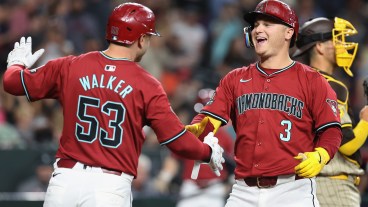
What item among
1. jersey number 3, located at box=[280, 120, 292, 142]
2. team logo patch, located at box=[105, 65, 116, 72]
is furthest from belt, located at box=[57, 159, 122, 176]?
A: jersey number 3, located at box=[280, 120, 292, 142]

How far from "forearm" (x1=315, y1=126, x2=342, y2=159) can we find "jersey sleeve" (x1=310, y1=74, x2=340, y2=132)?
35 mm

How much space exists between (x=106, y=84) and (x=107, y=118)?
0.21 meters

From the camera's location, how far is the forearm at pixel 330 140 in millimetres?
5441

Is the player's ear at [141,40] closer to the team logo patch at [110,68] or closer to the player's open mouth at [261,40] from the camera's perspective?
the team logo patch at [110,68]

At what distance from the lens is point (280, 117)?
221 inches

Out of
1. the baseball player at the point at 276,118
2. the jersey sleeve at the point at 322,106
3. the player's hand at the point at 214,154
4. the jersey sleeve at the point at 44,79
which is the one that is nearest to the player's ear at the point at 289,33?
the baseball player at the point at 276,118

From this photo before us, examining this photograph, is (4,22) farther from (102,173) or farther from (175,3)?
(102,173)

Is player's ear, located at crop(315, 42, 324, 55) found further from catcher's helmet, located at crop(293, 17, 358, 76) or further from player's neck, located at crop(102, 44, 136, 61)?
player's neck, located at crop(102, 44, 136, 61)

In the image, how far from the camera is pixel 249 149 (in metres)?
5.68

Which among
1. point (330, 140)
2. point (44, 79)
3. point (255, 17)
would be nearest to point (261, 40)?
point (255, 17)

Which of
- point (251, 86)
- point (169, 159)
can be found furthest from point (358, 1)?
point (251, 86)

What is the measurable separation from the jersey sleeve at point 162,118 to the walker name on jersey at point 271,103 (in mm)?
528

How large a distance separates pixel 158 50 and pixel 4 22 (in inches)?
83.1

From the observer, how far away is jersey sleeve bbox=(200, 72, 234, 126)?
582cm
